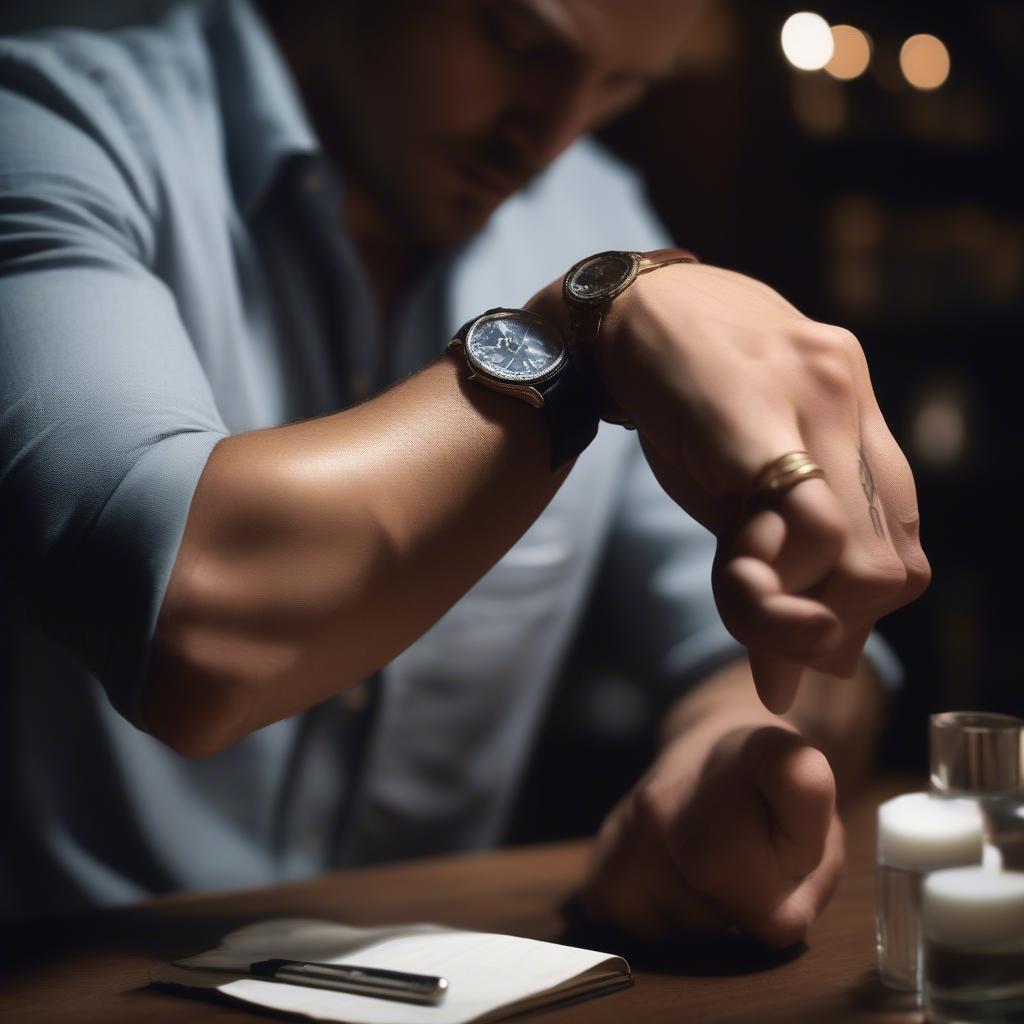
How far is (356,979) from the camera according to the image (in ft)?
2.18

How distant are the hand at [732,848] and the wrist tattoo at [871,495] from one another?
144 millimetres

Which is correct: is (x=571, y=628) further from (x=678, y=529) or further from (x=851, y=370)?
(x=851, y=370)

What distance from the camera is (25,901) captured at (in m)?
1.17

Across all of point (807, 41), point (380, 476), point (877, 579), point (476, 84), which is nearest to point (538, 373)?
point (380, 476)

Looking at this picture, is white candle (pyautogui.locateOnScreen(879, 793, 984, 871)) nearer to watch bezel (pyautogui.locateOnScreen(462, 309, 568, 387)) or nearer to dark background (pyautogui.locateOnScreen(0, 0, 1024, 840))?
watch bezel (pyautogui.locateOnScreen(462, 309, 568, 387))

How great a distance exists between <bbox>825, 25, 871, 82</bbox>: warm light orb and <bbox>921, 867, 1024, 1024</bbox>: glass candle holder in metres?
1.63

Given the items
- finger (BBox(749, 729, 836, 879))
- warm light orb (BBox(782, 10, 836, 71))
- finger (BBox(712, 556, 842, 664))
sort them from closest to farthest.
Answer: finger (BBox(712, 556, 842, 664)), finger (BBox(749, 729, 836, 879)), warm light orb (BBox(782, 10, 836, 71))

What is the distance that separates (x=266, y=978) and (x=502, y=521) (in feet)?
0.95

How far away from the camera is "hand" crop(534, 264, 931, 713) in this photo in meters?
0.62

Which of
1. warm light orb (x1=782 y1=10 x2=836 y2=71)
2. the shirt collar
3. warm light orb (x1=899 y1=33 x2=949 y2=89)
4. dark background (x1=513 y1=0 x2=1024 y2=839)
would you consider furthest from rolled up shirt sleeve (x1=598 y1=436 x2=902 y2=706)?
warm light orb (x1=899 y1=33 x2=949 y2=89)

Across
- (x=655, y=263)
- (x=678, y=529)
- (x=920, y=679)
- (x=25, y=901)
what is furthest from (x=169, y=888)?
(x=920, y=679)

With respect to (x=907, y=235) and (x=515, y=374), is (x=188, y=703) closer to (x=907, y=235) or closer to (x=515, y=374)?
(x=515, y=374)

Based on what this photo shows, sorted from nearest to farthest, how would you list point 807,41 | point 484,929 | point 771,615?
point 771,615 → point 484,929 → point 807,41

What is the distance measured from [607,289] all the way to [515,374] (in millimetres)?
81
